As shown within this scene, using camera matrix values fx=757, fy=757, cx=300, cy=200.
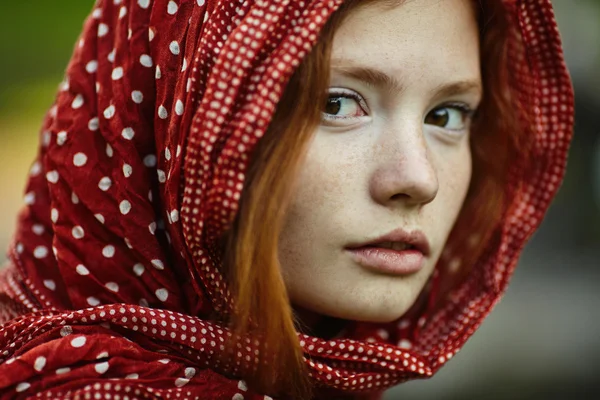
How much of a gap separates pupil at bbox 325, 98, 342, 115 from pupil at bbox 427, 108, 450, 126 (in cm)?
18

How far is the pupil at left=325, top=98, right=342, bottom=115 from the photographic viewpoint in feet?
3.66

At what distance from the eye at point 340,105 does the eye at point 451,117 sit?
16cm

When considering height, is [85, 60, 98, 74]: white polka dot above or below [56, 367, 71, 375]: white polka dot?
above

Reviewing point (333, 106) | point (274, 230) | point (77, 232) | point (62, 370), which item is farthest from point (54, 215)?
point (333, 106)

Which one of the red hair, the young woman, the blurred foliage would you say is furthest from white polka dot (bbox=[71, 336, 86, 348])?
the blurred foliage

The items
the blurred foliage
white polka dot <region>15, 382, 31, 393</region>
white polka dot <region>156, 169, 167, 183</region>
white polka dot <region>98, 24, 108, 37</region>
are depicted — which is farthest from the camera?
the blurred foliage

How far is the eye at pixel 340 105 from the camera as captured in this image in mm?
1114

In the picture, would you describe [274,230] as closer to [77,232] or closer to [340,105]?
[340,105]

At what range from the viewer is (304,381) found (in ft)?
3.79

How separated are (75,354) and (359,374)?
1.42 ft

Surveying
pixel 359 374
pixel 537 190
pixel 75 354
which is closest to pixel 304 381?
pixel 359 374

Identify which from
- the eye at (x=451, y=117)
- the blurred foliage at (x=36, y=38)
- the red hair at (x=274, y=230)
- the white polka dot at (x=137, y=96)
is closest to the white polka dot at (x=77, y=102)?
the white polka dot at (x=137, y=96)

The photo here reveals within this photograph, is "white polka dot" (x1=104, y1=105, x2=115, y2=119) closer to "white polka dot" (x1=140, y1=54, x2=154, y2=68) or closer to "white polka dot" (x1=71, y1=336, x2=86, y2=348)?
"white polka dot" (x1=140, y1=54, x2=154, y2=68)

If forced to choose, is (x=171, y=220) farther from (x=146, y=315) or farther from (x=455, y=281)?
(x=455, y=281)
